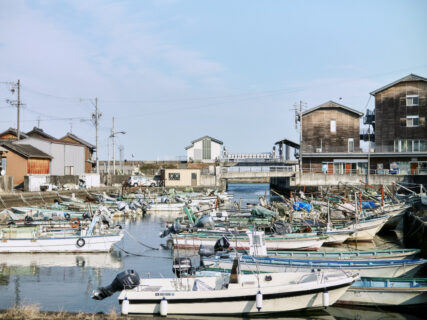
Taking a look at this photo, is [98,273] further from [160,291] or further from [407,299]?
[407,299]

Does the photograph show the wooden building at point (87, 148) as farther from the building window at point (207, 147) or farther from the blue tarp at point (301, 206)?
the blue tarp at point (301, 206)

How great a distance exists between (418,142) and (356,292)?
54.5 m

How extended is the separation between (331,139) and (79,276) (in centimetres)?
5393

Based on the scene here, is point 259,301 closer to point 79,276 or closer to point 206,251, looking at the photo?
point 206,251

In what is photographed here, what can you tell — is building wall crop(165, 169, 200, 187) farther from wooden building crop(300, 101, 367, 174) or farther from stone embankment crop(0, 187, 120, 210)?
wooden building crop(300, 101, 367, 174)

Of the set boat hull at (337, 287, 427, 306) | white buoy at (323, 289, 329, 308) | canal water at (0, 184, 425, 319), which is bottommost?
canal water at (0, 184, 425, 319)

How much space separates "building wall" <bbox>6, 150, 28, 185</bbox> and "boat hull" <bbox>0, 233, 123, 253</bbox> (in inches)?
1117

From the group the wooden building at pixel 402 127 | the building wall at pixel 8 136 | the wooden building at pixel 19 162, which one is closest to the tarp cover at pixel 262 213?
the wooden building at pixel 19 162

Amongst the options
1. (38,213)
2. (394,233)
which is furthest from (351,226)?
(38,213)

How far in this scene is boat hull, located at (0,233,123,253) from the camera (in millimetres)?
25875

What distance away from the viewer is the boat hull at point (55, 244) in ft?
84.9

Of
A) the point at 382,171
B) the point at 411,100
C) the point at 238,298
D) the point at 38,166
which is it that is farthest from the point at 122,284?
the point at 411,100

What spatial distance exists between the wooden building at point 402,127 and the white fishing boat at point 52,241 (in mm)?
49106

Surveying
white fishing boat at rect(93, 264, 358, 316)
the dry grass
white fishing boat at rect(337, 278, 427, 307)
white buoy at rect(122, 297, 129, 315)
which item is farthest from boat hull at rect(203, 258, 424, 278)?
the dry grass
